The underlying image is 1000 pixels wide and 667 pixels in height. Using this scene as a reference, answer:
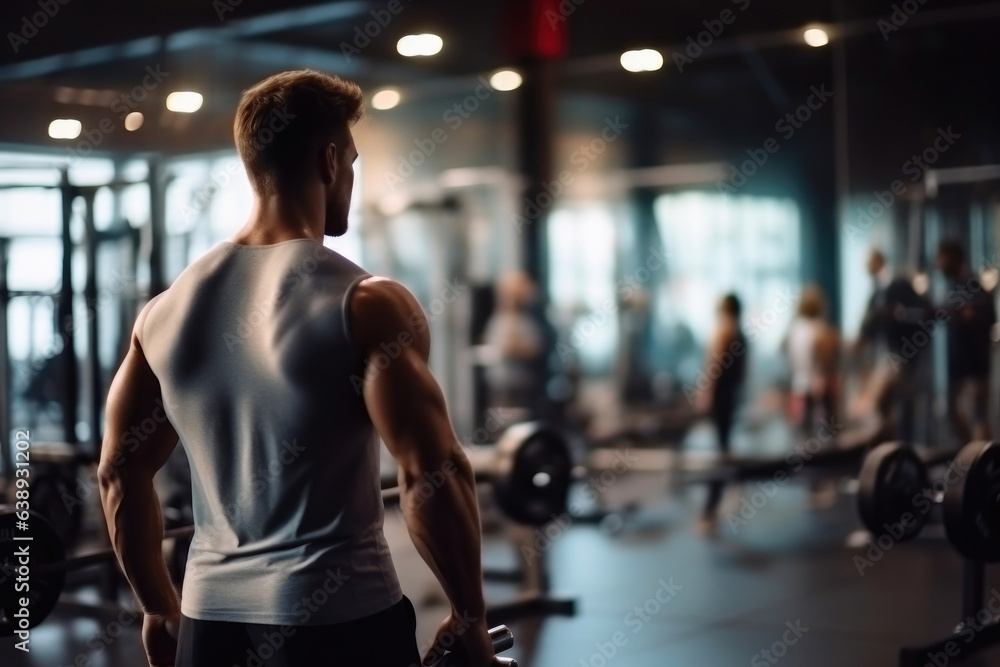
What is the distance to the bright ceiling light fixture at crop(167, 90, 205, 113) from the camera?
231 inches

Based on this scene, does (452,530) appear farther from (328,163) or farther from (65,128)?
(65,128)

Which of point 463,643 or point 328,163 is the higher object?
point 328,163

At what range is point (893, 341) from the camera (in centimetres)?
644

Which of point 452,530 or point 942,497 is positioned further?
point 942,497

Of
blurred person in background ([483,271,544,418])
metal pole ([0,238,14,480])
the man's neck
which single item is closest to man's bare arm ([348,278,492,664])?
the man's neck

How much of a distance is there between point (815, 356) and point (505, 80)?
10.1ft

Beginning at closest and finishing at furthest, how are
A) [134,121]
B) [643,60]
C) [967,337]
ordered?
1. [134,121]
2. [967,337]
3. [643,60]

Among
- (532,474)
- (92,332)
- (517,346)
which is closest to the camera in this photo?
(532,474)

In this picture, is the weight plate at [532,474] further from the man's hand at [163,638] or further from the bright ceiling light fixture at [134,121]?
the man's hand at [163,638]

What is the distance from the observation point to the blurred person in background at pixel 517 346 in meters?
7.02

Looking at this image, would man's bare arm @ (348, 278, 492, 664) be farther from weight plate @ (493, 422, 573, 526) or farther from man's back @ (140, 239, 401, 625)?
weight plate @ (493, 422, 573, 526)

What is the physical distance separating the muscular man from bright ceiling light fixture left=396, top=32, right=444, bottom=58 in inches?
319

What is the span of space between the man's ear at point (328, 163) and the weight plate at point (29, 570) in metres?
1.69

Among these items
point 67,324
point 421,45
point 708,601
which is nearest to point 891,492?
point 708,601
